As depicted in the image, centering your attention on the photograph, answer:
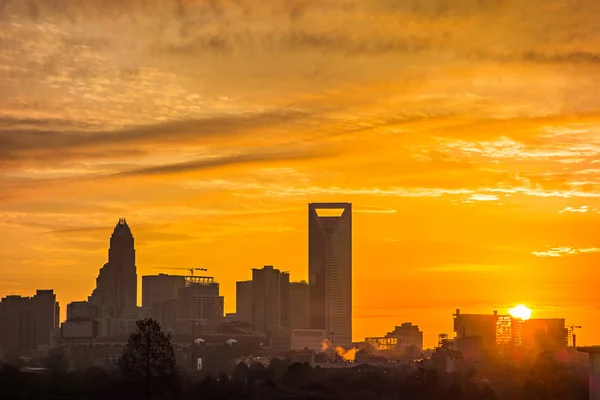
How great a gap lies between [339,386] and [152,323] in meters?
51.8

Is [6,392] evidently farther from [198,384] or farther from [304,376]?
[304,376]

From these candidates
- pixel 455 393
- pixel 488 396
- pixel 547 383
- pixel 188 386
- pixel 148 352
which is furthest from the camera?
→ pixel 455 393

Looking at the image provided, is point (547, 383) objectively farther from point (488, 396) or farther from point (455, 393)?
point (455, 393)

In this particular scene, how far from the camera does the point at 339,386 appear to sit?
17575 centimetres

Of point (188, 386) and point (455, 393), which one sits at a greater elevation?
point (188, 386)

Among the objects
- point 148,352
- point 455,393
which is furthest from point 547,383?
point 148,352

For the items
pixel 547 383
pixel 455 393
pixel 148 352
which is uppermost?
pixel 148 352

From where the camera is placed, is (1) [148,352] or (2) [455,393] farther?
(2) [455,393]

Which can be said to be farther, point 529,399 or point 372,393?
point 372,393

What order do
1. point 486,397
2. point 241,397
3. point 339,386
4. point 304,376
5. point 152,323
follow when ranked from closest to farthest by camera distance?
1. point 152,323
2. point 241,397
3. point 486,397
4. point 339,386
5. point 304,376

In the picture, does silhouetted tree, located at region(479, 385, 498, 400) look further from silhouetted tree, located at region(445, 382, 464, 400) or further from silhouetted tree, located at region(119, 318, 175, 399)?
silhouetted tree, located at region(119, 318, 175, 399)

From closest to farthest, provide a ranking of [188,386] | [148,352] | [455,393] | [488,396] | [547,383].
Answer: [148,352] < [547,383] < [188,386] < [488,396] < [455,393]

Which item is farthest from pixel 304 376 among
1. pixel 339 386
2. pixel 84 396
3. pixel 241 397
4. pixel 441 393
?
pixel 84 396

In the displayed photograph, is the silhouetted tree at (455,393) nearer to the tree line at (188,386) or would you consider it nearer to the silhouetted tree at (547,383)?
the tree line at (188,386)
